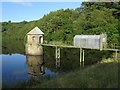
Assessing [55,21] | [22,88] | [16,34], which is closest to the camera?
[22,88]

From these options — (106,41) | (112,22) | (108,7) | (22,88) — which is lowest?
(22,88)

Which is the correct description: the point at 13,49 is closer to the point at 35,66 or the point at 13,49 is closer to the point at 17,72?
the point at 35,66

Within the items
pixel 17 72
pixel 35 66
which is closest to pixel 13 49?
pixel 35 66

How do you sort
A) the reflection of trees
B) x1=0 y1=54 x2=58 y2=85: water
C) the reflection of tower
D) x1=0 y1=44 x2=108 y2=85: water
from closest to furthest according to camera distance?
x1=0 y1=54 x2=58 y2=85: water, x1=0 y1=44 x2=108 y2=85: water, the reflection of tower, the reflection of trees

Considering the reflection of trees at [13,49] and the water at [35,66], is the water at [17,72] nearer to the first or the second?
the water at [35,66]

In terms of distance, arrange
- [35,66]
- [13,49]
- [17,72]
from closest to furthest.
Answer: [17,72], [35,66], [13,49]

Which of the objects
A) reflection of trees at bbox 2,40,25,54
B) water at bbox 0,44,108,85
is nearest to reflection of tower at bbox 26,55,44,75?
water at bbox 0,44,108,85

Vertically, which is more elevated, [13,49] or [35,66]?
[13,49]

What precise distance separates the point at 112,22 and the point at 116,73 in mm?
25515

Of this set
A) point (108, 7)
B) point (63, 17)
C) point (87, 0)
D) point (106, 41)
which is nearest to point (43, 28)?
point (63, 17)

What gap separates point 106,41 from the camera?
1447 inches

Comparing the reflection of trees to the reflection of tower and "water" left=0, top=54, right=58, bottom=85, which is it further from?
"water" left=0, top=54, right=58, bottom=85

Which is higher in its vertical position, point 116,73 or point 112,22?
point 112,22

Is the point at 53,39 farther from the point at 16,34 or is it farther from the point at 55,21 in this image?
the point at 16,34
